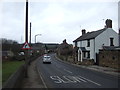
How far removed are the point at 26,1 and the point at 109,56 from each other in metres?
17.5

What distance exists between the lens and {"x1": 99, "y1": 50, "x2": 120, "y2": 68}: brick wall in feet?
93.1

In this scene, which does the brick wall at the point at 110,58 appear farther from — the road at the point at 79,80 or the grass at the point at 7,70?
the grass at the point at 7,70

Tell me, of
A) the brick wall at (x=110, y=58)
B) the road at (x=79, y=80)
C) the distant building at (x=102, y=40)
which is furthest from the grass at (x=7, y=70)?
the distant building at (x=102, y=40)

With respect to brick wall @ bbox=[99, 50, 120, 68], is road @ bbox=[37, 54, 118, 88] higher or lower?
lower

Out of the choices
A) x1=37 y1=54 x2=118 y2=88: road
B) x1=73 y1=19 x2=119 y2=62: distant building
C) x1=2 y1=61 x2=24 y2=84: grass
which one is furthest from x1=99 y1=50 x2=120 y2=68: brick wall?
x1=2 y1=61 x2=24 y2=84: grass

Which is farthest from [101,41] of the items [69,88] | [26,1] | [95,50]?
[69,88]

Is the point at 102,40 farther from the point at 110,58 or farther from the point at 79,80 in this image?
the point at 79,80

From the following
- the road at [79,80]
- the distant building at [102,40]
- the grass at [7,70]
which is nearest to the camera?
the road at [79,80]

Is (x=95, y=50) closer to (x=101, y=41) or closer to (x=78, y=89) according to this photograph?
(x=101, y=41)

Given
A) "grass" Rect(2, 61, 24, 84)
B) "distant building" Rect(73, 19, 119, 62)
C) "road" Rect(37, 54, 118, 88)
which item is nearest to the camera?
"road" Rect(37, 54, 118, 88)

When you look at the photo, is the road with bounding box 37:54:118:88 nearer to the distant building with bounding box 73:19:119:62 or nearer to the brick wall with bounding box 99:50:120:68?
the brick wall with bounding box 99:50:120:68

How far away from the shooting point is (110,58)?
1201 inches

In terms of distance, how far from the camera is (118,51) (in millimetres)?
28203

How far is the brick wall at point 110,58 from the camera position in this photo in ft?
93.1
